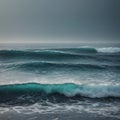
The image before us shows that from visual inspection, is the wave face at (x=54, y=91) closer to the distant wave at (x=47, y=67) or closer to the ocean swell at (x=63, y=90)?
the ocean swell at (x=63, y=90)

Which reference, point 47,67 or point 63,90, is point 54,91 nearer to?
point 63,90

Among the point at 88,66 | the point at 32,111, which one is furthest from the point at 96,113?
the point at 88,66

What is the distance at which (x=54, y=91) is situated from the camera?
9430mm

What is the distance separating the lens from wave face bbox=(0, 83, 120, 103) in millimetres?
9031

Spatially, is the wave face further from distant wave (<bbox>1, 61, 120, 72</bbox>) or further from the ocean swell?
distant wave (<bbox>1, 61, 120, 72</bbox>)

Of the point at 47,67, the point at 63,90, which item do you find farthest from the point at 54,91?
the point at 47,67

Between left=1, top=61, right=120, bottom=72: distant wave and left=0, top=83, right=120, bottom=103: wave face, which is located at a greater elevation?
→ left=1, top=61, right=120, bottom=72: distant wave

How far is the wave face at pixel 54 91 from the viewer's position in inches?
356

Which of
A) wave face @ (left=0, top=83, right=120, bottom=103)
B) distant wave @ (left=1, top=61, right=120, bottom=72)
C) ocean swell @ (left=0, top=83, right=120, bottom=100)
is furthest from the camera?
distant wave @ (left=1, top=61, right=120, bottom=72)

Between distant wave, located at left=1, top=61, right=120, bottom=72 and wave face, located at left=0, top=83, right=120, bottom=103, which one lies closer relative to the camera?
wave face, located at left=0, top=83, right=120, bottom=103

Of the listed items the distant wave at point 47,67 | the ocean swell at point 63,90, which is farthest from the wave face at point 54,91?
the distant wave at point 47,67

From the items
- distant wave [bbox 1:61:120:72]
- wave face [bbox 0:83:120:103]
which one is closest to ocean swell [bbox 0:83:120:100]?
wave face [bbox 0:83:120:103]

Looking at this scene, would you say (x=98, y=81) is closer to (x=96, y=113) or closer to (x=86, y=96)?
(x=86, y=96)

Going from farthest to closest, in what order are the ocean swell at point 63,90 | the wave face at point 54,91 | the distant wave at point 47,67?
the distant wave at point 47,67 → the ocean swell at point 63,90 → the wave face at point 54,91
